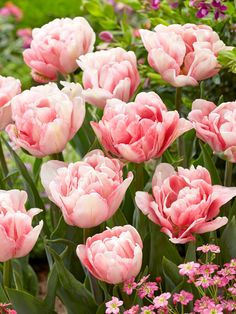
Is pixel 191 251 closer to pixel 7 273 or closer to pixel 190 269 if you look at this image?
pixel 190 269

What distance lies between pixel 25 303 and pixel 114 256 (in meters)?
0.29

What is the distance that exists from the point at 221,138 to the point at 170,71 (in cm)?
18

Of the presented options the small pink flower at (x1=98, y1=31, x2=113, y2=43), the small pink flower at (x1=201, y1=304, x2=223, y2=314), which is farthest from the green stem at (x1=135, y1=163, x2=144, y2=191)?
the small pink flower at (x1=98, y1=31, x2=113, y2=43)

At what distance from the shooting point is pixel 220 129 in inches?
52.0

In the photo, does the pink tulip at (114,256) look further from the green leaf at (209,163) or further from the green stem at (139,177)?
the green leaf at (209,163)

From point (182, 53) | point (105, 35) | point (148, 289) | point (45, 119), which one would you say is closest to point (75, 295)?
point (148, 289)

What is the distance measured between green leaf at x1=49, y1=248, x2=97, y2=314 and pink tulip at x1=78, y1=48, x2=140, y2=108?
32 cm

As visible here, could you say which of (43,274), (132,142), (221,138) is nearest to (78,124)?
(132,142)

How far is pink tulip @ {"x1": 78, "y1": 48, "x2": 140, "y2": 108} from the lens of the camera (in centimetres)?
144

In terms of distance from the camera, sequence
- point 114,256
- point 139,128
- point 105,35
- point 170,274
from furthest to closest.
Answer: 1. point 105,35
2. point 170,274
3. point 139,128
4. point 114,256

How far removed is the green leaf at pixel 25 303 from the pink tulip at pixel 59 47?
18.0 inches

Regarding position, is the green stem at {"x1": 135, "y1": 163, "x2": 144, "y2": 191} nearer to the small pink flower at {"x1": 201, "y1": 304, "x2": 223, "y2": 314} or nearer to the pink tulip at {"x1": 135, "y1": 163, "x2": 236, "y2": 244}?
the pink tulip at {"x1": 135, "y1": 163, "x2": 236, "y2": 244}

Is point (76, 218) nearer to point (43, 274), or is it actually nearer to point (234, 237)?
point (234, 237)

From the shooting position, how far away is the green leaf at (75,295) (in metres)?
1.37
